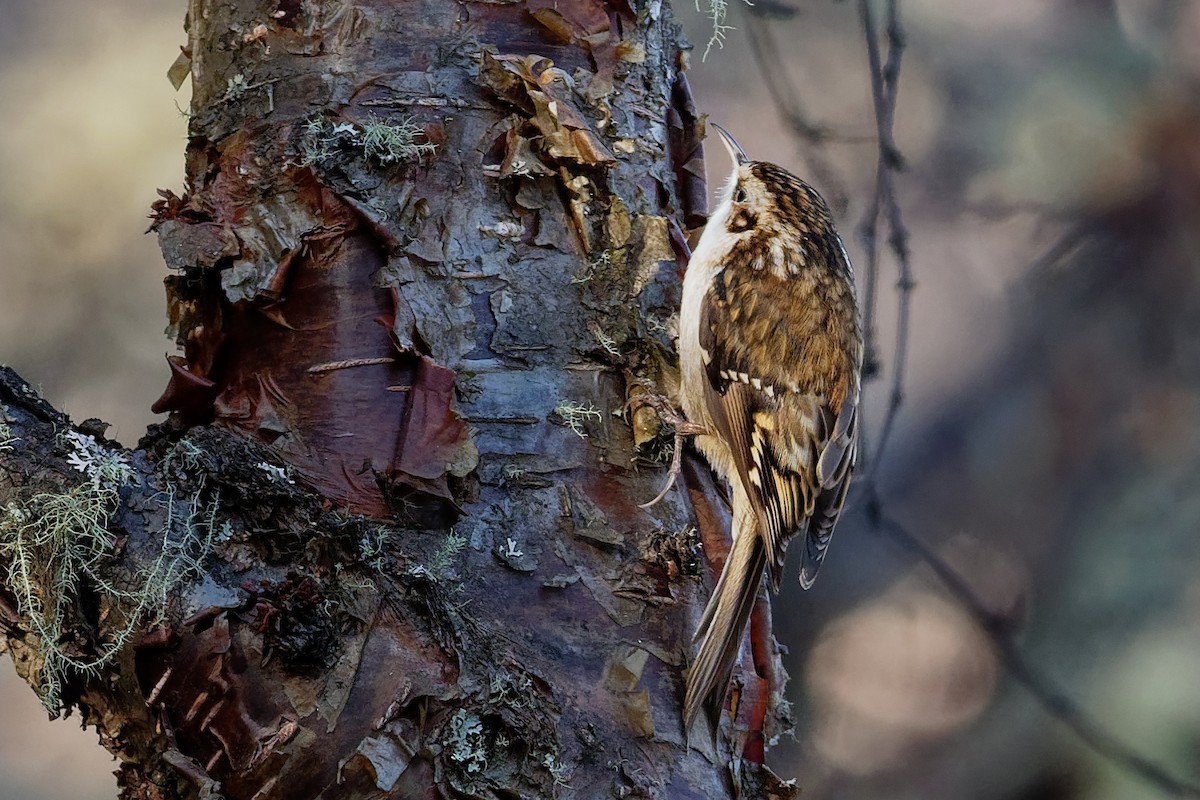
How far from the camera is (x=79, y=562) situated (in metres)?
1.71

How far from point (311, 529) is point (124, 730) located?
14.8 inches

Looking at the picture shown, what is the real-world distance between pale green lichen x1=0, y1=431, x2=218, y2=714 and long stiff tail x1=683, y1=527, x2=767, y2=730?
0.75 m

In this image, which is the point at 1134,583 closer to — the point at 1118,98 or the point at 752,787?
the point at 1118,98

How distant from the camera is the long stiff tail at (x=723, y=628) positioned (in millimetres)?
1948

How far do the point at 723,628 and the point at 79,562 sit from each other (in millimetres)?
963

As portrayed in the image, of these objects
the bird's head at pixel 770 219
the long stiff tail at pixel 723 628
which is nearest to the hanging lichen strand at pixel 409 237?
the long stiff tail at pixel 723 628

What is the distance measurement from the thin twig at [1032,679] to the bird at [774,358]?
38.4 inches

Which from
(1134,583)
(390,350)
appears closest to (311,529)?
(390,350)

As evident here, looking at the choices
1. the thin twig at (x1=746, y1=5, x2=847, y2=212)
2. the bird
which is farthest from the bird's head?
the thin twig at (x1=746, y1=5, x2=847, y2=212)

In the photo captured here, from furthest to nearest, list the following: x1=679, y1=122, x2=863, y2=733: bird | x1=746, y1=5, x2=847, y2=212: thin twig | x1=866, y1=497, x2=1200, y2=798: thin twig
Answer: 1. x1=746, y1=5, x2=847, y2=212: thin twig
2. x1=866, y1=497, x2=1200, y2=798: thin twig
3. x1=679, y1=122, x2=863, y2=733: bird

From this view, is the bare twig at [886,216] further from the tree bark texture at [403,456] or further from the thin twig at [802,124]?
the tree bark texture at [403,456]

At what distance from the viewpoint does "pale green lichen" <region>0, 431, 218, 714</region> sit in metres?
1.69

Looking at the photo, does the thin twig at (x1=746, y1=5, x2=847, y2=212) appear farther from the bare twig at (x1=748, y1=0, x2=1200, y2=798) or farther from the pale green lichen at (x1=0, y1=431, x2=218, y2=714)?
the pale green lichen at (x1=0, y1=431, x2=218, y2=714)

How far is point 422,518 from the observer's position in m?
1.89
